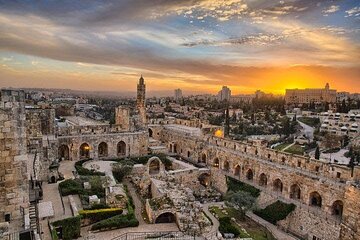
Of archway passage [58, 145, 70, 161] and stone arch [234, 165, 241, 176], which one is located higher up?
archway passage [58, 145, 70, 161]

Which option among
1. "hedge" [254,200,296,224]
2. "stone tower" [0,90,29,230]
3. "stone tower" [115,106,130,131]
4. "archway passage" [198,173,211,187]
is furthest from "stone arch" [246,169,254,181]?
"stone tower" [0,90,29,230]

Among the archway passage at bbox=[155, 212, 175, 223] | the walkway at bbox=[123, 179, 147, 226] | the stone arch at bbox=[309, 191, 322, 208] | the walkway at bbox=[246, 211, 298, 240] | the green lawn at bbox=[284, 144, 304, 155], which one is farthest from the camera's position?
the green lawn at bbox=[284, 144, 304, 155]

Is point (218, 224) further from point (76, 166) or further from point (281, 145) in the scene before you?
point (281, 145)

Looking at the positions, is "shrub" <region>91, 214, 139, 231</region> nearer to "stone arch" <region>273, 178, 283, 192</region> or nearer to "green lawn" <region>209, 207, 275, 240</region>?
"green lawn" <region>209, 207, 275, 240</region>

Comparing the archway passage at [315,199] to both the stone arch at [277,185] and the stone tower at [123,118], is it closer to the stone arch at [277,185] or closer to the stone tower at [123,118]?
the stone arch at [277,185]

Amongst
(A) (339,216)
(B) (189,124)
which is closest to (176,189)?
(A) (339,216)

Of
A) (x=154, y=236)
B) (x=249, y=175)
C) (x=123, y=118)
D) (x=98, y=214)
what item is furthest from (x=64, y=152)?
(x=154, y=236)

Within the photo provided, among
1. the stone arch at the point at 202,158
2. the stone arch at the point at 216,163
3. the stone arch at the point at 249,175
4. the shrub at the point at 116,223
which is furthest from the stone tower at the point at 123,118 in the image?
the shrub at the point at 116,223
